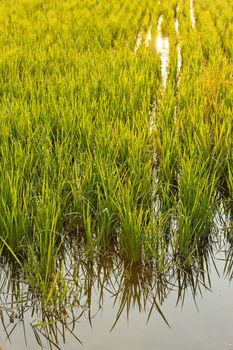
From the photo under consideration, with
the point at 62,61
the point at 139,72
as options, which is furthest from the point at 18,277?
the point at 62,61

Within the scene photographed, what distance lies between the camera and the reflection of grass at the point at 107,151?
2559mm

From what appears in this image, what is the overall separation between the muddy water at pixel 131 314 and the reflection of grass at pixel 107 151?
86 mm

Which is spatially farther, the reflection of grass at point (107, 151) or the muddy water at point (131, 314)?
the reflection of grass at point (107, 151)

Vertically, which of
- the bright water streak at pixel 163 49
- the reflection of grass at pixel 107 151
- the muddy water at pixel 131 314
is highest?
the bright water streak at pixel 163 49

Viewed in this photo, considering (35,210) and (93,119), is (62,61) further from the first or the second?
(35,210)

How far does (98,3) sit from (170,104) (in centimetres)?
606

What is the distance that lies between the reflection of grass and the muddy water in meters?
0.09

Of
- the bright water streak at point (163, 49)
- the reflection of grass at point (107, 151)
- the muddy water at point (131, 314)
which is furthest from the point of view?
the bright water streak at point (163, 49)

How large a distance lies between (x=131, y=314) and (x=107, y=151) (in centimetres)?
118

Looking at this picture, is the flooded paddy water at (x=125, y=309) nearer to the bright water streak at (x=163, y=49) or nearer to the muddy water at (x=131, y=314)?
the muddy water at (x=131, y=314)

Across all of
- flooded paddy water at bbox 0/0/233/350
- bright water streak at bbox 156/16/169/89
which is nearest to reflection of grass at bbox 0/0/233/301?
flooded paddy water at bbox 0/0/233/350

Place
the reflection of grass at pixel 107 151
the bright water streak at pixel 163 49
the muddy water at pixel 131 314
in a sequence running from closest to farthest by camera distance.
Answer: the muddy water at pixel 131 314 < the reflection of grass at pixel 107 151 < the bright water streak at pixel 163 49

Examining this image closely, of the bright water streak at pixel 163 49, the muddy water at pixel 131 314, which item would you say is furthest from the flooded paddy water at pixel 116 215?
the bright water streak at pixel 163 49

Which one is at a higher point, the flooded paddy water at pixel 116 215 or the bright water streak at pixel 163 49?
the bright water streak at pixel 163 49
